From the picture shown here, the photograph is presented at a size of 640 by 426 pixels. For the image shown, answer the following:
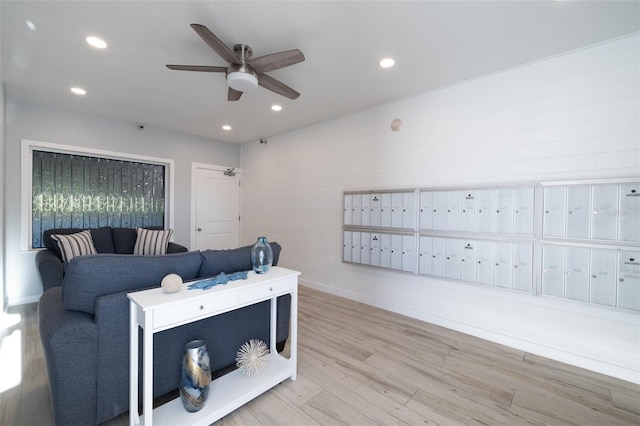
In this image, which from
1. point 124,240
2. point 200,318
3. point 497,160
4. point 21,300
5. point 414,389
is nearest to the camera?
point 200,318

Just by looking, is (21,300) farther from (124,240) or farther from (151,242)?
(151,242)

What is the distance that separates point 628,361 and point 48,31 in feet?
17.0

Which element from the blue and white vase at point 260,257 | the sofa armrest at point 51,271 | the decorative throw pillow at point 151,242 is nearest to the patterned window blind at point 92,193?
the decorative throw pillow at point 151,242

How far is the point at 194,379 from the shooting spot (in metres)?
1.52

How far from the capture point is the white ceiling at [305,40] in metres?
1.85

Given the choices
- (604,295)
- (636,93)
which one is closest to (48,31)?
(636,93)

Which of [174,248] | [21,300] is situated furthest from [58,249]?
[174,248]

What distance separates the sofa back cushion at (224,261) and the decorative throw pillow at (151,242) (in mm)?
2641

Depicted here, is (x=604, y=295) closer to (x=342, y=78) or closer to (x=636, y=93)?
(x=636, y=93)

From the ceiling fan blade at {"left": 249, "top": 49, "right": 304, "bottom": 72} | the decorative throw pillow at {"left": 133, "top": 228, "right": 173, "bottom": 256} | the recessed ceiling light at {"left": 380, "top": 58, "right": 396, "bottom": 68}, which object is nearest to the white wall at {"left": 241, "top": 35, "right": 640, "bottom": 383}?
the recessed ceiling light at {"left": 380, "top": 58, "right": 396, "bottom": 68}

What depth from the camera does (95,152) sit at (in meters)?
4.01

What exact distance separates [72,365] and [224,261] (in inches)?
36.9

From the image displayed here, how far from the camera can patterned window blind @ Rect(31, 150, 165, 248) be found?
373cm

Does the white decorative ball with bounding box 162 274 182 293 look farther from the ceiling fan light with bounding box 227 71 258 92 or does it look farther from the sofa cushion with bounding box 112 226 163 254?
the sofa cushion with bounding box 112 226 163 254
